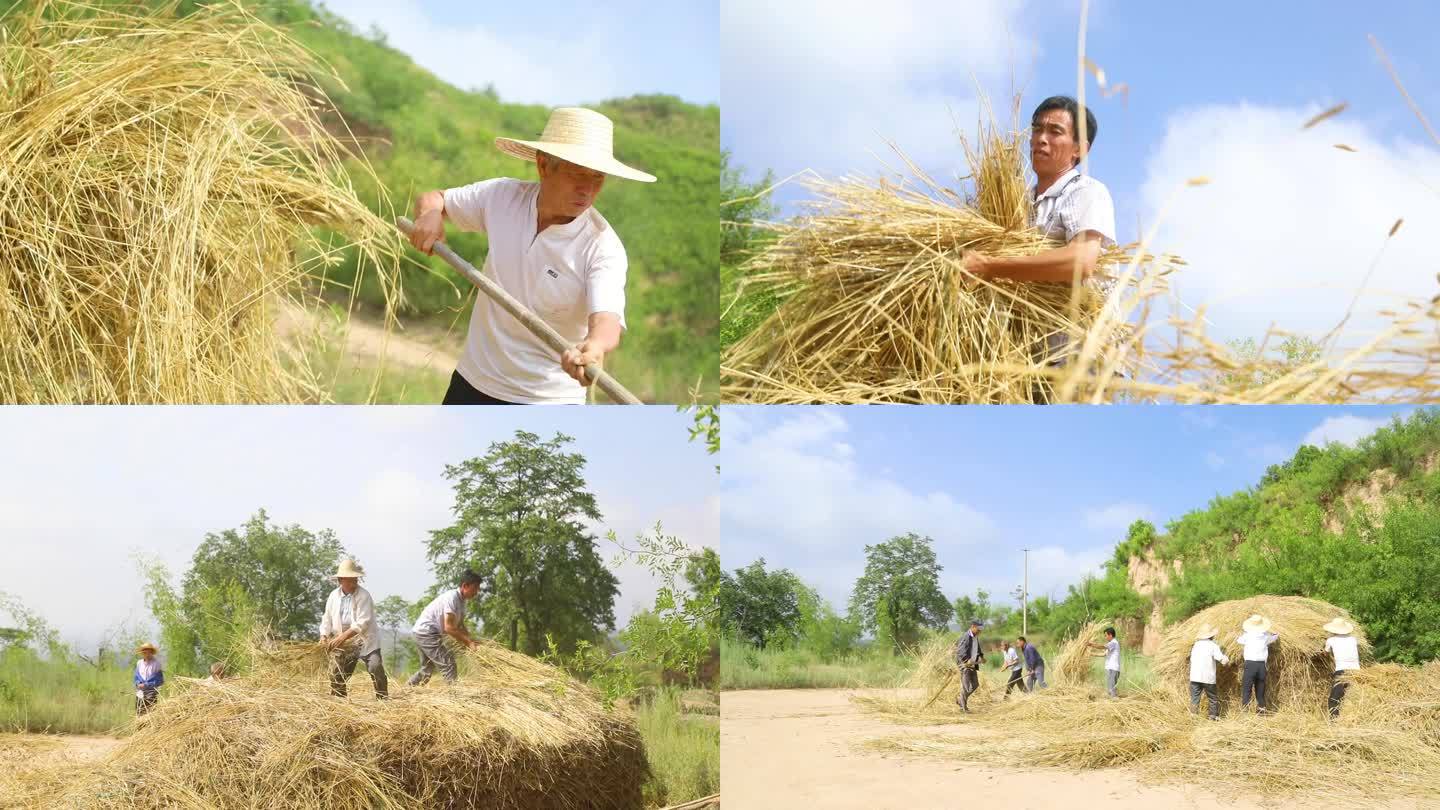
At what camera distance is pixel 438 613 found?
4.13 meters

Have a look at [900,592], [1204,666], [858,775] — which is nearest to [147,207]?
[900,592]

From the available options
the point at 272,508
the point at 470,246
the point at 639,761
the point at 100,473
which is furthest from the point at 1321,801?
the point at 470,246

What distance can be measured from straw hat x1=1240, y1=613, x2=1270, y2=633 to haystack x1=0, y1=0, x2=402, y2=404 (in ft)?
12.0

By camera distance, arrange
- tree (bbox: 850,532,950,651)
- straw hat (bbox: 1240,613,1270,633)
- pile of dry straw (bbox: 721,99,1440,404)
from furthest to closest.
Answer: straw hat (bbox: 1240,613,1270,633)
tree (bbox: 850,532,950,651)
pile of dry straw (bbox: 721,99,1440,404)

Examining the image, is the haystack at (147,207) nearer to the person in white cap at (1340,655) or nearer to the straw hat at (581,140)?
the straw hat at (581,140)

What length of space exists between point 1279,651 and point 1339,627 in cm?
26

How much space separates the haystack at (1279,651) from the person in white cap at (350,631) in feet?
10.4

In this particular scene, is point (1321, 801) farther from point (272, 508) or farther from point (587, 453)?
point (272, 508)

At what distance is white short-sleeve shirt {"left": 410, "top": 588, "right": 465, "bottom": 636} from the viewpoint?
4.11 m

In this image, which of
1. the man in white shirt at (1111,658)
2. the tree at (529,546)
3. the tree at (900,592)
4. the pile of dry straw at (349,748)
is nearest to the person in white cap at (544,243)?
the tree at (529,546)

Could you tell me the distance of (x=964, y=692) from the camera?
4.71 metres

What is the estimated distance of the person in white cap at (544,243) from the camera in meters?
3.86

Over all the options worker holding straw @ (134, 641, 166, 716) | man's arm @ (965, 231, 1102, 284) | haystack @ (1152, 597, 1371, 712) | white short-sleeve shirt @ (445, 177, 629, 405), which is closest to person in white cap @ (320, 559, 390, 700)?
worker holding straw @ (134, 641, 166, 716)

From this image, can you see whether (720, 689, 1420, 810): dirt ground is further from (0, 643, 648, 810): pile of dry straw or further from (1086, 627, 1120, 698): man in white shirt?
(0, 643, 648, 810): pile of dry straw
